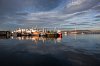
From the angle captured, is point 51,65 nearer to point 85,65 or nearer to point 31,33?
point 85,65

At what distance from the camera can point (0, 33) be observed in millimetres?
176750

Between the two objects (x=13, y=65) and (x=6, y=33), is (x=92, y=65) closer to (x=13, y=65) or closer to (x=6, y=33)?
(x=13, y=65)

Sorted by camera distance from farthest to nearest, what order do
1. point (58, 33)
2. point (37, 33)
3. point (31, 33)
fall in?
point (31, 33)
point (37, 33)
point (58, 33)

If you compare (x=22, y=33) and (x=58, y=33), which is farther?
(x=22, y=33)

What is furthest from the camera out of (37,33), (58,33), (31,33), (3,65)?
(31,33)

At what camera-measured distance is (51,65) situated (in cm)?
1947

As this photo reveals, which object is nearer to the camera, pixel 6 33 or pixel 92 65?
pixel 92 65

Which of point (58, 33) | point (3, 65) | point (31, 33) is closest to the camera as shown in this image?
point (3, 65)

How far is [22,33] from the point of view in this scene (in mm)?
178125

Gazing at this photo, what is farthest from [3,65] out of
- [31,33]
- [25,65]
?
[31,33]

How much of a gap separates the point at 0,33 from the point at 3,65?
170m

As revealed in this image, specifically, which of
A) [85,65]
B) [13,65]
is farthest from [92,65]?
[13,65]

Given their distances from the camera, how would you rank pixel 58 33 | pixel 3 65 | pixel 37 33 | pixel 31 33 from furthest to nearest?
pixel 31 33, pixel 37 33, pixel 58 33, pixel 3 65

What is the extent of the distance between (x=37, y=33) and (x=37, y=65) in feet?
478
